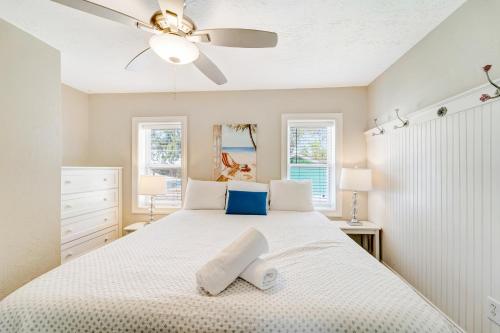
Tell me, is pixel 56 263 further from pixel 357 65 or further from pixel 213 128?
pixel 357 65

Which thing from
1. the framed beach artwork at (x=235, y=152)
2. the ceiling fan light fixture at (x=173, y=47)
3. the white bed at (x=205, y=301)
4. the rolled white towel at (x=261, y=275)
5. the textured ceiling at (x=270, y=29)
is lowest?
the white bed at (x=205, y=301)

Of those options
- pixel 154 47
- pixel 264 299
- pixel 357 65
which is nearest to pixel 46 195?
pixel 154 47

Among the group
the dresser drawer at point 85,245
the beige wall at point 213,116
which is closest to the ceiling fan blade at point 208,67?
the beige wall at point 213,116

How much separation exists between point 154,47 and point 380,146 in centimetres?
261

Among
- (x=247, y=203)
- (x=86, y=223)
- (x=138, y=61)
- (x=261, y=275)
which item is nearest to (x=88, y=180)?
(x=86, y=223)

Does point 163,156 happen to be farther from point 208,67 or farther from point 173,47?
point 173,47

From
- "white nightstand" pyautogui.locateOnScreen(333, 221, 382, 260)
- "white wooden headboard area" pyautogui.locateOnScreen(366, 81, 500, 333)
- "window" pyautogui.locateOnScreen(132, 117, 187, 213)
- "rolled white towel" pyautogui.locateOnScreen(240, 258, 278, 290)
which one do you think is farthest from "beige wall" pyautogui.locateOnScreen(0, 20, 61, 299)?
"white wooden headboard area" pyautogui.locateOnScreen(366, 81, 500, 333)

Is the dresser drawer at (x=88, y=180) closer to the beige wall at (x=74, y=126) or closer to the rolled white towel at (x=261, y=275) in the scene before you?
the beige wall at (x=74, y=126)

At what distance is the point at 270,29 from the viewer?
6.17 feet

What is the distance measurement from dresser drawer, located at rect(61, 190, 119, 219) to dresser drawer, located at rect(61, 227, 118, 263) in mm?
335

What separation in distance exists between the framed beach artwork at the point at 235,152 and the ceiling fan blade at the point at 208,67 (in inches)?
52.8

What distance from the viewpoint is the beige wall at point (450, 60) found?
1441mm

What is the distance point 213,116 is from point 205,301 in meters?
2.81

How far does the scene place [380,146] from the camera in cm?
283
